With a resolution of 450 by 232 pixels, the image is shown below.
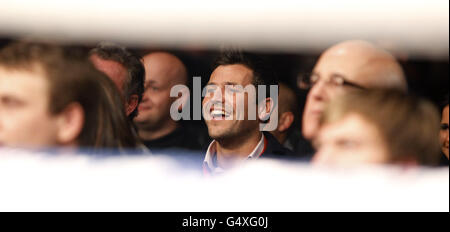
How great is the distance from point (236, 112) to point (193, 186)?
1.20ft

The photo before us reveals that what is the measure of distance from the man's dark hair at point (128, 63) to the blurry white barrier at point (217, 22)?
1.6 inches

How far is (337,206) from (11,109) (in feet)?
4.68

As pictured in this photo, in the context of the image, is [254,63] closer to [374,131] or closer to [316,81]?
[316,81]

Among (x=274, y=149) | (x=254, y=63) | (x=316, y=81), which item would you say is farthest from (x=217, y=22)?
(x=274, y=149)

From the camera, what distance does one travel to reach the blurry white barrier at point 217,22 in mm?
1982

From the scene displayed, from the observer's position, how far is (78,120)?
1961 millimetres

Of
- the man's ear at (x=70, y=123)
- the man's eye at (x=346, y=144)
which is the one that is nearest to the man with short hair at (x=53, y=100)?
the man's ear at (x=70, y=123)

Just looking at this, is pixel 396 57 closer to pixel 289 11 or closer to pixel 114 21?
pixel 289 11

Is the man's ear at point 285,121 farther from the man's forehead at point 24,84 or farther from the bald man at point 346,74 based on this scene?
the man's forehead at point 24,84

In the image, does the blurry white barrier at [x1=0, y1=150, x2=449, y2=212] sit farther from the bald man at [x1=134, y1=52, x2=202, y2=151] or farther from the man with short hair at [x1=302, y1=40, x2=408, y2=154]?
the man with short hair at [x1=302, y1=40, x2=408, y2=154]

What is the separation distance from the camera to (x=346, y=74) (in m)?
2.01

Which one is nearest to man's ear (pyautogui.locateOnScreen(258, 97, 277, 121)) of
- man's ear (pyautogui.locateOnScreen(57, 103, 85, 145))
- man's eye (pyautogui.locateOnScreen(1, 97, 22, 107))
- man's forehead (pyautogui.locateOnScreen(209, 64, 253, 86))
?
man's forehead (pyautogui.locateOnScreen(209, 64, 253, 86))
